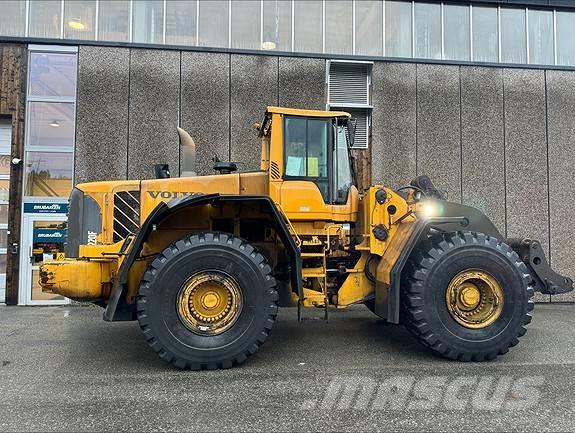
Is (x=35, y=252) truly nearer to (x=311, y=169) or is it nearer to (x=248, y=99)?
(x=248, y=99)

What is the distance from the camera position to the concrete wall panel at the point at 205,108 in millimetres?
10039

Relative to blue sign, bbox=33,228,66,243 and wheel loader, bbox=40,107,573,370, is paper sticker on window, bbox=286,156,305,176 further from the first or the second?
blue sign, bbox=33,228,66,243

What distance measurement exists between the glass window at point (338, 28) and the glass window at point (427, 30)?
1.71m

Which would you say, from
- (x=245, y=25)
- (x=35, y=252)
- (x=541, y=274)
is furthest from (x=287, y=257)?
(x=245, y=25)

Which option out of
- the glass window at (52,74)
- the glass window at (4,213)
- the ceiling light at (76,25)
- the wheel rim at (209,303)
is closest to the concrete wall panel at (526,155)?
the wheel rim at (209,303)

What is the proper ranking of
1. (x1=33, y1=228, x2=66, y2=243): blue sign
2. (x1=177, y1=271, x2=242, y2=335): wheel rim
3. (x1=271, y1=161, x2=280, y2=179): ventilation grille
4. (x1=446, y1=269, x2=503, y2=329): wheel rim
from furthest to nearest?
(x1=33, y1=228, x2=66, y2=243): blue sign
(x1=271, y1=161, x2=280, y2=179): ventilation grille
(x1=446, y1=269, x2=503, y2=329): wheel rim
(x1=177, y1=271, x2=242, y2=335): wheel rim

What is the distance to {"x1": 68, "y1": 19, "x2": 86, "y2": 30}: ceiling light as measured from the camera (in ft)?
32.9

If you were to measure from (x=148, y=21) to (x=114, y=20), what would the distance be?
781mm

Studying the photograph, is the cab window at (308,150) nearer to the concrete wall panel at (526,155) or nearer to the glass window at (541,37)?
the concrete wall panel at (526,155)

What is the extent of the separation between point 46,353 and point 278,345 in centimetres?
301

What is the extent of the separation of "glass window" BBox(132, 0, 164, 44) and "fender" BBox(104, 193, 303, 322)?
6.72 meters

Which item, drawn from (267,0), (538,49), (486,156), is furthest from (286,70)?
(538,49)

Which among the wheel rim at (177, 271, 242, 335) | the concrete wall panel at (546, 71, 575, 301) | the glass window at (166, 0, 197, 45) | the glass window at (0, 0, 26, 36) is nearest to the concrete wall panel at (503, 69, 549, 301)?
the concrete wall panel at (546, 71, 575, 301)

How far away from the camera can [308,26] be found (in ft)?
34.8
